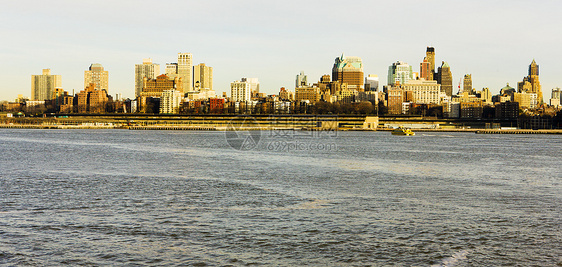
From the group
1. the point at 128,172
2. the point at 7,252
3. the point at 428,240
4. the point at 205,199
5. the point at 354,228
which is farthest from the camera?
the point at 128,172

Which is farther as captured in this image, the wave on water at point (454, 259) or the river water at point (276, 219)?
the river water at point (276, 219)

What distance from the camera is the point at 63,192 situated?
91.7 feet

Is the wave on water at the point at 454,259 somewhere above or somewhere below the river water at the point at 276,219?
below

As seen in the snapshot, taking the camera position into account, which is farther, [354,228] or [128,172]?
[128,172]

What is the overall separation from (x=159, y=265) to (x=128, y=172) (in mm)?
24770

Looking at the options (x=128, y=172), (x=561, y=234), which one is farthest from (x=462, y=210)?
(x=128, y=172)

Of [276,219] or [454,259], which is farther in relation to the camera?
[276,219]

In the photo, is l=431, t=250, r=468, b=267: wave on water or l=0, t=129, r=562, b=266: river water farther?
l=0, t=129, r=562, b=266: river water

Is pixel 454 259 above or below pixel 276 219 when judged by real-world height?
below

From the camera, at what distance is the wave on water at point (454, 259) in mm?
15558

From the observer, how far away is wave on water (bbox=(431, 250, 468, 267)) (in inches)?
613

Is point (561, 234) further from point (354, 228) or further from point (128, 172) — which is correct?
point (128, 172)

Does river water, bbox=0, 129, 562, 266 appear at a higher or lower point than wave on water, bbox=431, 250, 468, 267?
higher

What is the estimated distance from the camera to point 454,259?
16062 millimetres
